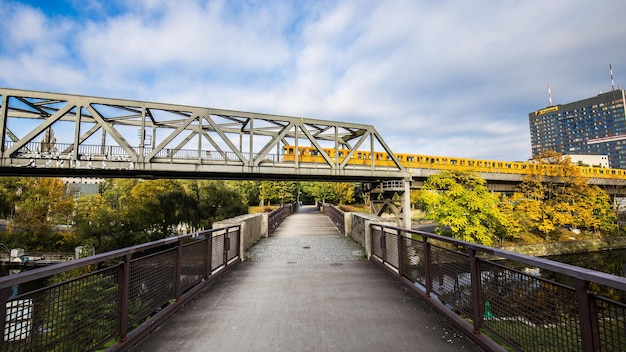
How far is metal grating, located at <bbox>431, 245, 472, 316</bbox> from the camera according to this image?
397 cm

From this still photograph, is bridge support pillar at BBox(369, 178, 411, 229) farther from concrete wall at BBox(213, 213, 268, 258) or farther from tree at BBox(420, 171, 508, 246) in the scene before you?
concrete wall at BBox(213, 213, 268, 258)

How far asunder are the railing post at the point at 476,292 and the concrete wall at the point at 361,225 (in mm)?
5459

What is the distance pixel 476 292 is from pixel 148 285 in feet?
14.2

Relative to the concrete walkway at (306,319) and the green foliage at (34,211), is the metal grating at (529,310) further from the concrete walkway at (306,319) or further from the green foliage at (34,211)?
the green foliage at (34,211)

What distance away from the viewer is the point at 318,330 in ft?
12.4

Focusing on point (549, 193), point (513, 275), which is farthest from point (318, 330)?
point (549, 193)

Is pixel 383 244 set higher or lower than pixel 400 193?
lower

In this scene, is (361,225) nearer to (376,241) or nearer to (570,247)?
(376,241)

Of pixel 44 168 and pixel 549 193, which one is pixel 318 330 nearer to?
pixel 44 168

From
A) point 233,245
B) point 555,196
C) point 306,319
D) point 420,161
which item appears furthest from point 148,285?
point 555,196

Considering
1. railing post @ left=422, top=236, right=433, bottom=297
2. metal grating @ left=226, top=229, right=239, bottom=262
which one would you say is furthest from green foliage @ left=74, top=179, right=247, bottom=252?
railing post @ left=422, top=236, right=433, bottom=297

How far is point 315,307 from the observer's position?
4.65 m

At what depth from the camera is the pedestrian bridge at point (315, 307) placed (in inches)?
94.7

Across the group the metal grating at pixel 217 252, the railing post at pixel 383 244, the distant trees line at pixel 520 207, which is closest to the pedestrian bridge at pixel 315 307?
the metal grating at pixel 217 252
